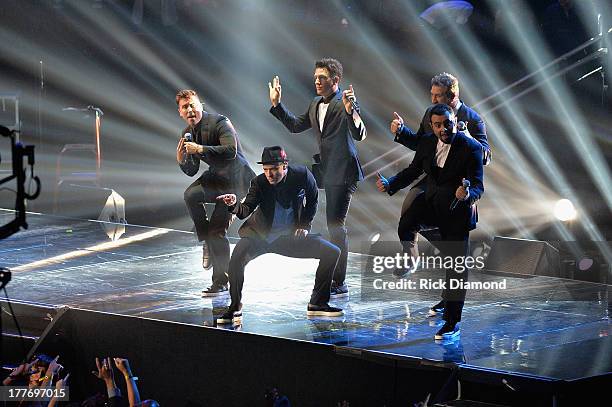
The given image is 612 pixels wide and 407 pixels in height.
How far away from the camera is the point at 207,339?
275 inches

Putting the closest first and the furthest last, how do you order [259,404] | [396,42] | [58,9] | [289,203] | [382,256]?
[259,404], [289,203], [382,256], [396,42], [58,9]

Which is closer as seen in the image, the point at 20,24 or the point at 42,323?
the point at 42,323

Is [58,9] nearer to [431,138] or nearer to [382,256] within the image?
[382,256]

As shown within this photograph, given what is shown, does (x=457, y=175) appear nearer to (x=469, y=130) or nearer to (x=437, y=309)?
(x=469, y=130)

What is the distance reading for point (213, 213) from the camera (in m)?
7.96

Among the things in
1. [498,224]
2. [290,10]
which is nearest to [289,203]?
[498,224]

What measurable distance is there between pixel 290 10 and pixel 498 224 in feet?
10.2

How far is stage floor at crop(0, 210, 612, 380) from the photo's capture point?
654 centimetres

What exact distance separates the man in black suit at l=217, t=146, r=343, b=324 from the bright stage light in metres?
2.81

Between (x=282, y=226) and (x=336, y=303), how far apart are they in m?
0.82

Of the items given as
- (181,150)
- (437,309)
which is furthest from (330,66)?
(437,309)

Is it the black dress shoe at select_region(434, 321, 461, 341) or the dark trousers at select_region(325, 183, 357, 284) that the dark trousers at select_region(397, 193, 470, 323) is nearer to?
the black dress shoe at select_region(434, 321, 461, 341)

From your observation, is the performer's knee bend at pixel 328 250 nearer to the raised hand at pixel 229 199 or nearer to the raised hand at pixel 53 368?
the raised hand at pixel 229 199

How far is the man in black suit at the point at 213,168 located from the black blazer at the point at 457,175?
5.51 ft
